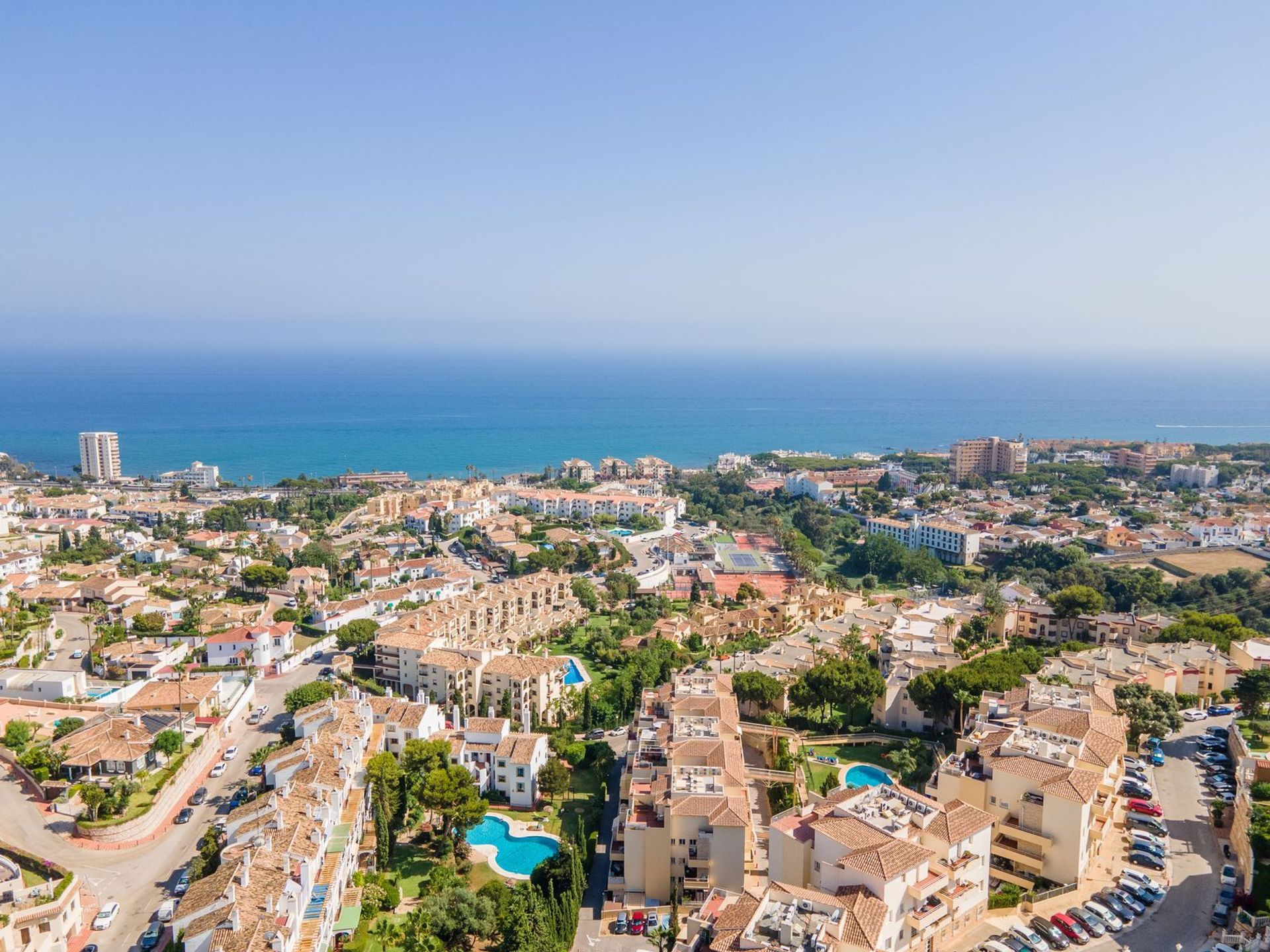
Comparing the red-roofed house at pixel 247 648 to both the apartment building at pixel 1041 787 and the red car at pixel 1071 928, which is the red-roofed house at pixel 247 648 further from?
the red car at pixel 1071 928

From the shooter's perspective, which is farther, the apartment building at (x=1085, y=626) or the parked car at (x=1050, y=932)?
the apartment building at (x=1085, y=626)

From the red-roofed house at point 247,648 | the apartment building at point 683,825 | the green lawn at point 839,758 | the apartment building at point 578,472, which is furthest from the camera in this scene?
the apartment building at point 578,472

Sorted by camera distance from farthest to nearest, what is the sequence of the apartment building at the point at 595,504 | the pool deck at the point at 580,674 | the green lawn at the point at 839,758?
the apartment building at the point at 595,504
the pool deck at the point at 580,674
the green lawn at the point at 839,758

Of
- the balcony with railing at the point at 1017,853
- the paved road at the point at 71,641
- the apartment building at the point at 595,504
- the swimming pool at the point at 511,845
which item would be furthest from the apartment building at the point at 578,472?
the balcony with railing at the point at 1017,853

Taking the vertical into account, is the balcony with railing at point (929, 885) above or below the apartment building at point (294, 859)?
above

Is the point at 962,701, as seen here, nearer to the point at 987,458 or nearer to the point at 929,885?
the point at 929,885

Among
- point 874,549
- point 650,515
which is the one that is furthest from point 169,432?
point 874,549

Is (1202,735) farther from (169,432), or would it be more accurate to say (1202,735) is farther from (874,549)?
(169,432)
